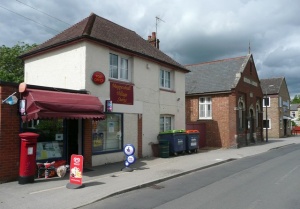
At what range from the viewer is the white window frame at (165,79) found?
57.8 ft

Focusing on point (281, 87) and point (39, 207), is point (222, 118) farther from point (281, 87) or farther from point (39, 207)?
point (281, 87)

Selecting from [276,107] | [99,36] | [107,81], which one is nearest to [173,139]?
[107,81]

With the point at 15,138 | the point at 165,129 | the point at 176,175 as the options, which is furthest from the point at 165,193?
the point at 165,129

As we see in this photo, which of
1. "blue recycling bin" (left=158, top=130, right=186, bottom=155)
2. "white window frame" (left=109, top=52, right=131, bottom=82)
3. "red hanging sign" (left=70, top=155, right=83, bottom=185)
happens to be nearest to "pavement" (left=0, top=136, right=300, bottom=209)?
"red hanging sign" (left=70, top=155, right=83, bottom=185)

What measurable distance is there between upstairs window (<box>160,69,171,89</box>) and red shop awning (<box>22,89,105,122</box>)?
6.89 metres

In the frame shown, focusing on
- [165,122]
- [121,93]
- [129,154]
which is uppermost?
[121,93]

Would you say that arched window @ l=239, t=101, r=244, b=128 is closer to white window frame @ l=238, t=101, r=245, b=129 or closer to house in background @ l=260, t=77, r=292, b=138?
white window frame @ l=238, t=101, r=245, b=129

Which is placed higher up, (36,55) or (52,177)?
(36,55)

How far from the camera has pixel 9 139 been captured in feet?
31.7

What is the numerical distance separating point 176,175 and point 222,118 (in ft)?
45.8

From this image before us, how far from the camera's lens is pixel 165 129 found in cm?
1795

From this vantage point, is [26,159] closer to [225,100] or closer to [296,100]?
[225,100]

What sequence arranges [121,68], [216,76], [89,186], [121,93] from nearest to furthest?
[89,186], [121,93], [121,68], [216,76]

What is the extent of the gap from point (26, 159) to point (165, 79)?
1053cm
